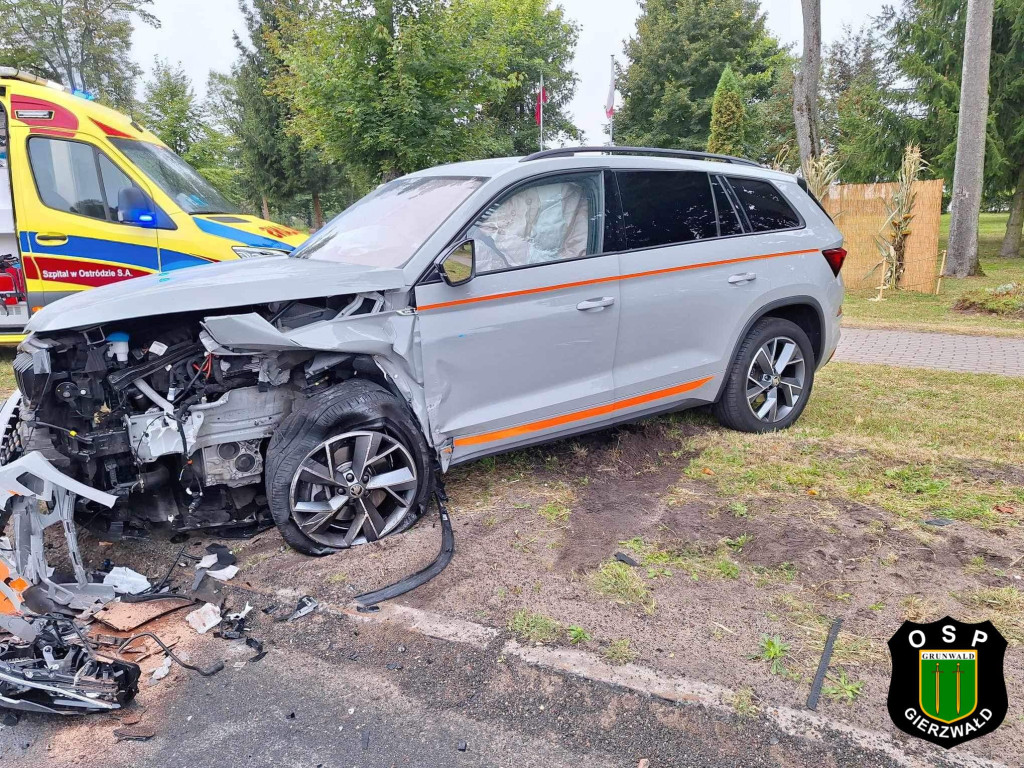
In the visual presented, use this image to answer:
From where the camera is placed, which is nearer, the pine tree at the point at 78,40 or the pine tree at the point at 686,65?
the pine tree at the point at 78,40

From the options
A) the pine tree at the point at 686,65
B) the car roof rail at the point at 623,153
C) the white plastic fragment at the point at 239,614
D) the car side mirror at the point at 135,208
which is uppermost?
the pine tree at the point at 686,65

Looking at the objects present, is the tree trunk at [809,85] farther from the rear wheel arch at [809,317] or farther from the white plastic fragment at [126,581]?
the white plastic fragment at [126,581]

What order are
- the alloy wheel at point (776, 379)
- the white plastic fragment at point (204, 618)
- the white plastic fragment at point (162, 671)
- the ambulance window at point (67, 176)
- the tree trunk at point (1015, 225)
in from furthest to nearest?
Result: the tree trunk at point (1015, 225), the ambulance window at point (67, 176), the alloy wheel at point (776, 379), the white plastic fragment at point (204, 618), the white plastic fragment at point (162, 671)

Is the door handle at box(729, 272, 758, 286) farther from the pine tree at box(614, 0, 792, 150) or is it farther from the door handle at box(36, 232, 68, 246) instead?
the pine tree at box(614, 0, 792, 150)

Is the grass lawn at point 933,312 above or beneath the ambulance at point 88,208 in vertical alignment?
beneath

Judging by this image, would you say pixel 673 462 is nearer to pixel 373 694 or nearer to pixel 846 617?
pixel 846 617

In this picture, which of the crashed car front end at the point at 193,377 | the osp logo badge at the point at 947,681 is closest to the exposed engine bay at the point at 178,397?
the crashed car front end at the point at 193,377

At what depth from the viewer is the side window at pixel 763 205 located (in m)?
4.90

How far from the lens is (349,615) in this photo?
3135 millimetres

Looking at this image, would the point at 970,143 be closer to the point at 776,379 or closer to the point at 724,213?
the point at 776,379

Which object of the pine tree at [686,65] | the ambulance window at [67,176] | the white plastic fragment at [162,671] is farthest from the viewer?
the pine tree at [686,65]

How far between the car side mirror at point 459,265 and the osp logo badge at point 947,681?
245 cm

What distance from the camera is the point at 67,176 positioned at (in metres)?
7.58

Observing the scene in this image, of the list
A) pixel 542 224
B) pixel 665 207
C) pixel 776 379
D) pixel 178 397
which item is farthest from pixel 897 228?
pixel 178 397
